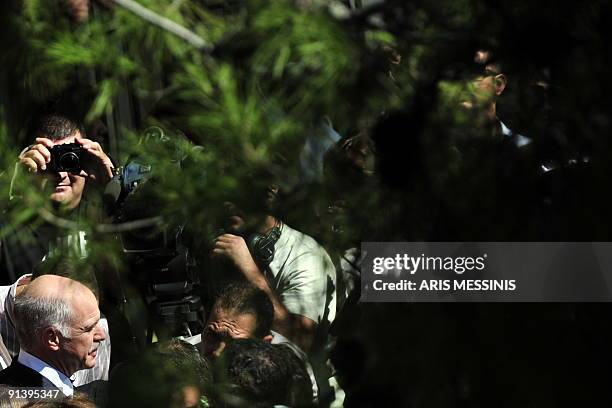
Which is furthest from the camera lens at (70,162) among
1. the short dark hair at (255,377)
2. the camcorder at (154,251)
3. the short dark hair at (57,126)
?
the short dark hair at (255,377)

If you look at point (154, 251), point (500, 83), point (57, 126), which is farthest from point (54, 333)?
point (500, 83)

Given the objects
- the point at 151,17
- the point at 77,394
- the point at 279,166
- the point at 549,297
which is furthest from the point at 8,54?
the point at 77,394

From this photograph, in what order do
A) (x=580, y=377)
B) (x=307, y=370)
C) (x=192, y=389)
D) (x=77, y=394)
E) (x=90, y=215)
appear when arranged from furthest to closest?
(x=77, y=394), (x=90, y=215), (x=307, y=370), (x=192, y=389), (x=580, y=377)

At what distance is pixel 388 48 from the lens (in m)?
1.05

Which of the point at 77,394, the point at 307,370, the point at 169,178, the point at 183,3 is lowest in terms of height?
the point at 77,394

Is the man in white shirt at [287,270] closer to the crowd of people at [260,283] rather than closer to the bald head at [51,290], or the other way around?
the crowd of people at [260,283]

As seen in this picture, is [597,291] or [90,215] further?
[90,215]

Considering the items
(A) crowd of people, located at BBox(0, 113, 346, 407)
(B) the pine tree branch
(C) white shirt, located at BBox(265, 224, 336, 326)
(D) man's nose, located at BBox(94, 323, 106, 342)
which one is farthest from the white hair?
(B) the pine tree branch

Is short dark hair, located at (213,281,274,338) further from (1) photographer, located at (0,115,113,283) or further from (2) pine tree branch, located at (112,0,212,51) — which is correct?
(2) pine tree branch, located at (112,0,212,51)

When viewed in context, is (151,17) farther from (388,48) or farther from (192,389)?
(192,389)

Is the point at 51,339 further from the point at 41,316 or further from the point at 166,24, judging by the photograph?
the point at 166,24

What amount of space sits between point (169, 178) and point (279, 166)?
134mm

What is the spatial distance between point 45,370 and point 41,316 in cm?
15

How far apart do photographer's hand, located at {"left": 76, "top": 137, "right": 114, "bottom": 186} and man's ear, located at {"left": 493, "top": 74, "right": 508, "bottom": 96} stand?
1.57 metres
